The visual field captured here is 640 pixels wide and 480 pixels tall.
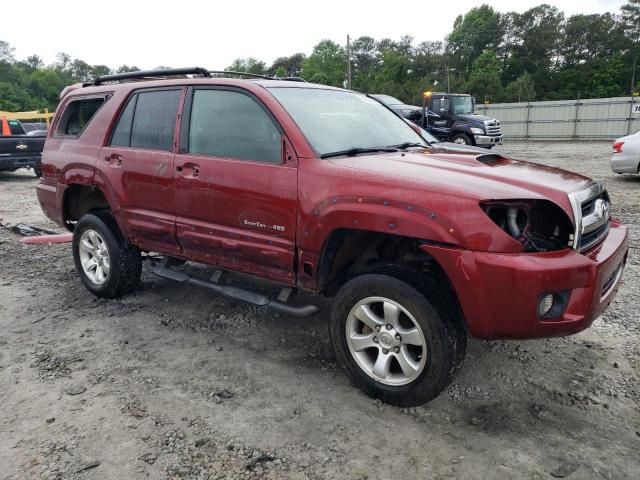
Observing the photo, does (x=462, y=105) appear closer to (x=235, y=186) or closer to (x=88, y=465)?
(x=235, y=186)

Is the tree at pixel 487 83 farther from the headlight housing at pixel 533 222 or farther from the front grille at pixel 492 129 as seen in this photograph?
the headlight housing at pixel 533 222

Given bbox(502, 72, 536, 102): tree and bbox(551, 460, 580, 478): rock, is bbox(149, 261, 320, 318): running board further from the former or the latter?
bbox(502, 72, 536, 102): tree

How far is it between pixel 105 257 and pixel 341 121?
98.9 inches

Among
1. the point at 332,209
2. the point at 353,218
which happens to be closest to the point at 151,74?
the point at 332,209

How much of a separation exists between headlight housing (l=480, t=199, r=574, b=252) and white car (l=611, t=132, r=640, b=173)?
936 centimetres

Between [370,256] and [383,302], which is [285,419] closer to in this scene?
[383,302]

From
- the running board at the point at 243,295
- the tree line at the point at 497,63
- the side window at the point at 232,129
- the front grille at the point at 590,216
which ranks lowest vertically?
the running board at the point at 243,295

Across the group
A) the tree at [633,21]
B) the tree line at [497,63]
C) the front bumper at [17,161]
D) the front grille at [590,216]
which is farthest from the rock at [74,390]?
the tree at [633,21]

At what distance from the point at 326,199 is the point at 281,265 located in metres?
0.58

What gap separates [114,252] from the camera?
4508 mm

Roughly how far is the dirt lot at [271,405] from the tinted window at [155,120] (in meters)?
1.44

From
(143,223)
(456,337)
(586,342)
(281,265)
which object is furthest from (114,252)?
(586,342)

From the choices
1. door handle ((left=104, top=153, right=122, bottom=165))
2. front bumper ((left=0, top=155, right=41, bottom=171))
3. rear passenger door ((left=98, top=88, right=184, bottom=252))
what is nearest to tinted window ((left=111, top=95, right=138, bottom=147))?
rear passenger door ((left=98, top=88, right=184, bottom=252))

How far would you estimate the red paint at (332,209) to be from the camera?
255cm
